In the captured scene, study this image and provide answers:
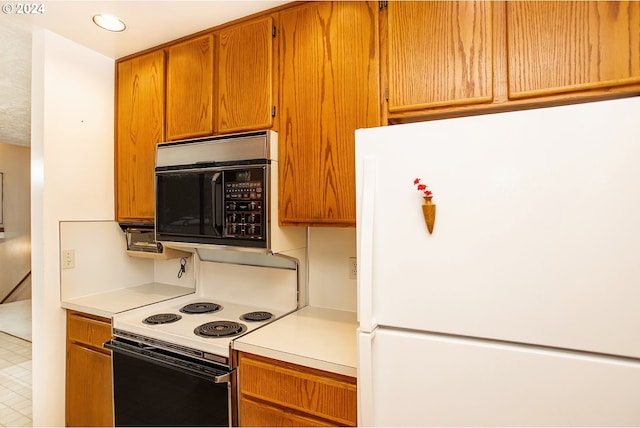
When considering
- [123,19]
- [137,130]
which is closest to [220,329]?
[137,130]

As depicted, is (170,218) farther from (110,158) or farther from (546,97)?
(546,97)

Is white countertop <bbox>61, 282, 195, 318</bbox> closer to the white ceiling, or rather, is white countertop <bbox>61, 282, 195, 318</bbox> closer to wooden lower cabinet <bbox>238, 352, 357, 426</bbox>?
wooden lower cabinet <bbox>238, 352, 357, 426</bbox>

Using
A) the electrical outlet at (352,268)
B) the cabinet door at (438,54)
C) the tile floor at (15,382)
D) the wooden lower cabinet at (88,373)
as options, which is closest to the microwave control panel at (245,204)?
the electrical outlet at (352,268)

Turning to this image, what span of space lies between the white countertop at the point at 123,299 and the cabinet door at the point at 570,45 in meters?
2.21

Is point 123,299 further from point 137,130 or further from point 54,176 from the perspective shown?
point 137,130

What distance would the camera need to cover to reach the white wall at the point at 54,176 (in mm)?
1970

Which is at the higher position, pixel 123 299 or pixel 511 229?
pixel 511 229

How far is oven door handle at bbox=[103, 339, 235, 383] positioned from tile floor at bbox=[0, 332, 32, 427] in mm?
1256

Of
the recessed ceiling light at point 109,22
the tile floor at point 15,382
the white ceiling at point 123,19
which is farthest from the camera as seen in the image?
the tile floor at point 15,382

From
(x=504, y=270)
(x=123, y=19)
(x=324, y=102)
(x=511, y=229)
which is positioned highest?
(x=123, y=19)

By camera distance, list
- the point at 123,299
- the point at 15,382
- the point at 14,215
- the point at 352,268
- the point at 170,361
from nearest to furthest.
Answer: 1. the point at 170,361
2. the point at 352,268
3. the point at 123,299
4. the point at 15,382
5. the point at 14,215

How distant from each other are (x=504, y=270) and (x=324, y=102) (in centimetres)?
105

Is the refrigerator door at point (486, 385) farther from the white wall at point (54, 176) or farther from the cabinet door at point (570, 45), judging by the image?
the white wall at point (54, 176)

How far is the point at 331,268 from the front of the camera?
1941 mm
